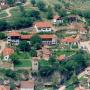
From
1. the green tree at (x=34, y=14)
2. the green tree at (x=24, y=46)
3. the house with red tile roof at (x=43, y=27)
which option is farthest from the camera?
the green tree at (x=34, y=14)

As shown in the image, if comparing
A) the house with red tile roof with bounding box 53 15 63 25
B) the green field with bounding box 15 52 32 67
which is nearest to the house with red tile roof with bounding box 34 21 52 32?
the house with red tile roof with bounding box 53 15 63 25

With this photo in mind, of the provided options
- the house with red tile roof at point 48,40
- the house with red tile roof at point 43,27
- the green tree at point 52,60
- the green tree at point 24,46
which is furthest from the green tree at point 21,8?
the green tree at point 52,60

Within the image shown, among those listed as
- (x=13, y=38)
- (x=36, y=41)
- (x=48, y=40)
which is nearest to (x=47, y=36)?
(x=48, y=40)

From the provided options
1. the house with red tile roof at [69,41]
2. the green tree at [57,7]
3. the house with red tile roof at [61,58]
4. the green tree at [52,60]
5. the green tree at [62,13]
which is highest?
the green tree at [52,60]

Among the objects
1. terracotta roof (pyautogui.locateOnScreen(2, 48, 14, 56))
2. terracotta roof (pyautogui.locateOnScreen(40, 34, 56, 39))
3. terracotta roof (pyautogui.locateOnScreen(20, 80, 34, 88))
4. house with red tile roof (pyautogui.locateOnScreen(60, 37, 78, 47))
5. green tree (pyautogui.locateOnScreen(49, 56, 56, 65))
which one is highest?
terracotta roof (pyautogui.locateOnScreen(2, 48, 14, 56))

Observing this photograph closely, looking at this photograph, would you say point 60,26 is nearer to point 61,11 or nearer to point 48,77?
point 61,11

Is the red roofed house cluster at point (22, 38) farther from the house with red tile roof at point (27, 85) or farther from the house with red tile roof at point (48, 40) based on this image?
the house with red tile roof at point (27, 85)

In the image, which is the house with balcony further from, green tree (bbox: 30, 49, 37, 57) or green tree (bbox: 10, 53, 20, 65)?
green tree (bbox: 10, 53, 20, 65)

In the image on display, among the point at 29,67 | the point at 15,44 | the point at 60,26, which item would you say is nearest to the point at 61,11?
the point at 60,26

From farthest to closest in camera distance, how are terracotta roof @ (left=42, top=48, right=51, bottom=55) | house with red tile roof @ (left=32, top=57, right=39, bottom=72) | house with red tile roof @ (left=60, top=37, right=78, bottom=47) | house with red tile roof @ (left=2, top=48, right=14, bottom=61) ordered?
house with red tile roof @ (left=60, top=37, right=78, bottom=47) → terracotta roof @ (left=42, top=48, right=51, bottom=55) → house with red tile roof @ (left=2, top=48, right=14, bottom=61) → house with red tile roof @ (left=32, top=57, right=39, bottom=72)
